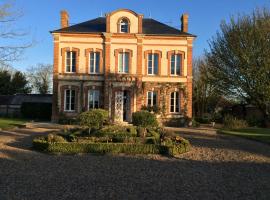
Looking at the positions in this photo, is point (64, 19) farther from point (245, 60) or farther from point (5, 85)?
point (5, 85)

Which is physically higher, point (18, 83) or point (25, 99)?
point (18, 83)

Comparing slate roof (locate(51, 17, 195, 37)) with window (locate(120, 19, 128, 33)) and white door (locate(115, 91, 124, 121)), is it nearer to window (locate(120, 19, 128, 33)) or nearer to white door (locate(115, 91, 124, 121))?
window (locate(120, 19, 128, 33))

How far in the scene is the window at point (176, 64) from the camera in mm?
30312

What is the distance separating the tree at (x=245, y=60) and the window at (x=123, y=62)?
7269 mm

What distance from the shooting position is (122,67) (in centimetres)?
3019

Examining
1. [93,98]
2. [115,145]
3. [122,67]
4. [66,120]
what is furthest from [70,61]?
[115,145]

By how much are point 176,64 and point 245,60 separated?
5.36 m

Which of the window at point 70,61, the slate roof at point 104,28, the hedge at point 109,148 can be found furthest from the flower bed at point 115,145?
the slate roof at point 104,28

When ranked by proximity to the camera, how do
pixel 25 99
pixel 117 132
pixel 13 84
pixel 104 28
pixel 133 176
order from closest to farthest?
pixel 133 176, pixel 117 132, pixel 104 28, pixel 25 99, pixel 13 84

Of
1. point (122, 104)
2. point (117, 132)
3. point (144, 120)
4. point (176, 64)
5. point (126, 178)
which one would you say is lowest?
point (126, 178)

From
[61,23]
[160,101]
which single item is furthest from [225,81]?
[61,23]

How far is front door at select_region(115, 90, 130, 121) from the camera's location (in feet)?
98.4

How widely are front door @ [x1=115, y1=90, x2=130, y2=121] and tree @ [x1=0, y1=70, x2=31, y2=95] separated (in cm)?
2572

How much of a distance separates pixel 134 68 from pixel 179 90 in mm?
3973
